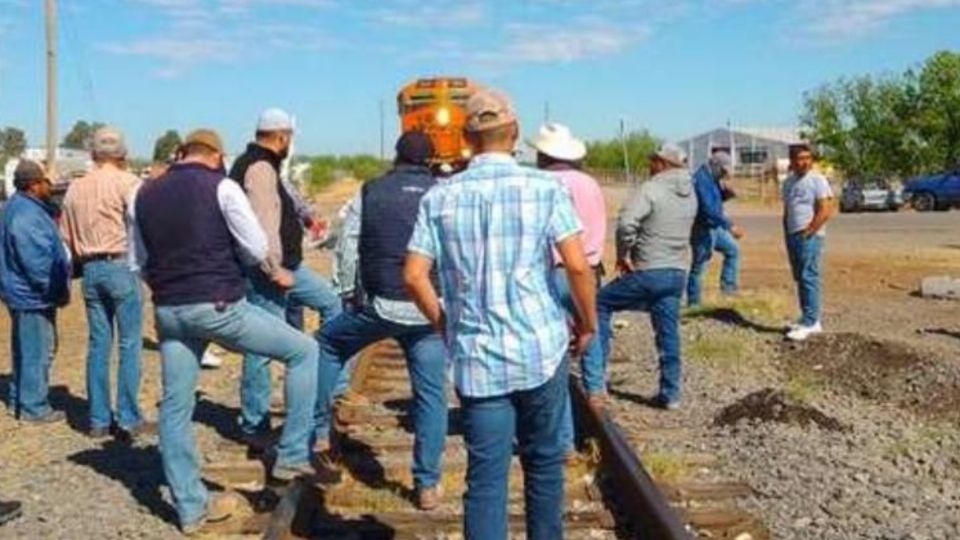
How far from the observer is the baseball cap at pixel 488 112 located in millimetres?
4570

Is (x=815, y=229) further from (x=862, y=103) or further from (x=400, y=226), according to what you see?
(x=862, y=103)

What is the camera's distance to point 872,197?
50.6m

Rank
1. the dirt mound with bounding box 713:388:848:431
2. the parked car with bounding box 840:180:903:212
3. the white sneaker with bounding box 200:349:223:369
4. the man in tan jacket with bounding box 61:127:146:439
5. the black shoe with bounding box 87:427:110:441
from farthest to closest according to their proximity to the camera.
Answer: the parked car with bounding box 840:180:903:212 < the white sneaker with bounding box 200:349:223:369 < the dirt mound with bounding box 713:388:848:431 < the black shoe with bounding box 87:427:110:441 < the man in tan jacket with bounding box 61:127:146:439

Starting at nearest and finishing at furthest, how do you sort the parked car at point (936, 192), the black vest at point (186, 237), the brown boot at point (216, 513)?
the black vest at point (186, 237), the brown boot at point (216, 513), the parked car at point (936, 192)

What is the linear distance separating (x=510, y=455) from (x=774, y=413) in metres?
4.17

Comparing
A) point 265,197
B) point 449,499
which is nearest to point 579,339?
point 449,499

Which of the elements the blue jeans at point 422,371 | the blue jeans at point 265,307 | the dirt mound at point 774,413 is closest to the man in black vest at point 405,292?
the blue jeans at point 422,371

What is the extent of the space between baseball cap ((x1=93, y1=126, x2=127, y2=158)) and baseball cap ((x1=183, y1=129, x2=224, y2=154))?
171 centimetres

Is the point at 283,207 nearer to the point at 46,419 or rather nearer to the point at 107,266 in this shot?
the point at 107,266

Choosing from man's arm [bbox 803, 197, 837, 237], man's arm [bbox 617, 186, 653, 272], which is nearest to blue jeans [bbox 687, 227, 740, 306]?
man's arm [bbox 803, 197, 837, 237]

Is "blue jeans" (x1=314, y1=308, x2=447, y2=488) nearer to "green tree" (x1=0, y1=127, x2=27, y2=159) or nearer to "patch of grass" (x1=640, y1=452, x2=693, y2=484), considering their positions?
"patch of grass" (x1=640, y1=452, x2=693, y2=484)

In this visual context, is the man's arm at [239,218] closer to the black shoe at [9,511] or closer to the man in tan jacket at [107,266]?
the black shoe at [9,511]

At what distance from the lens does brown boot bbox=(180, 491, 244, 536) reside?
607 centimetres

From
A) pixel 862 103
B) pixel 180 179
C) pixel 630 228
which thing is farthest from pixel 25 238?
pixel 862 103
